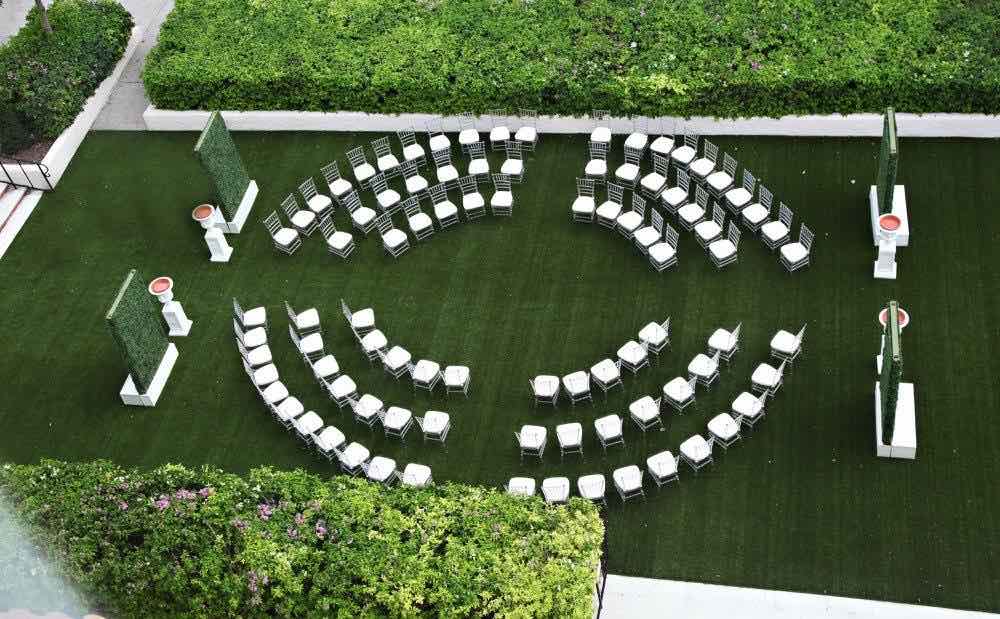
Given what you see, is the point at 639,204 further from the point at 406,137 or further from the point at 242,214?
the point at 242,214

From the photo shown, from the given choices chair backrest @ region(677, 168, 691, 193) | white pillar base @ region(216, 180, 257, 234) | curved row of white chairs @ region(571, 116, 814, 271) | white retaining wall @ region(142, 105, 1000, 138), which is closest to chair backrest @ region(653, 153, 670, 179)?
curved row of white chairs @ region(571, 116, 814, 271)

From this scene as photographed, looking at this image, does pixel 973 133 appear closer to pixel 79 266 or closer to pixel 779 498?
pixel 779 498

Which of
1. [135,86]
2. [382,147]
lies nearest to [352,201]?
[382,147]

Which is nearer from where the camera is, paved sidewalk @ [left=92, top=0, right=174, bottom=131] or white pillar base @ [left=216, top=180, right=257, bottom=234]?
white pillar base @ [left=216, top=180, right=257, bottom=234]

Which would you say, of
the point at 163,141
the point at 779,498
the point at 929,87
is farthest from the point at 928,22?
the point at 163,141

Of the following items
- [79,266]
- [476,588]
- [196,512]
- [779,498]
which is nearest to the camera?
[476,588]

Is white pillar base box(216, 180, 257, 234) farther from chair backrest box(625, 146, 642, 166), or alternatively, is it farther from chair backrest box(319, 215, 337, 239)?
chair backrest box(625, 146, 642, 166)
